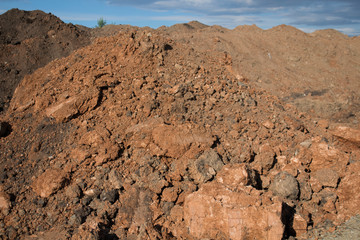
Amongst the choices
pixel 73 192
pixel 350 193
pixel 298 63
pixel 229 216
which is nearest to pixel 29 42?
pixel 73 192

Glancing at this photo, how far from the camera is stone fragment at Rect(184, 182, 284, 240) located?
375 cm

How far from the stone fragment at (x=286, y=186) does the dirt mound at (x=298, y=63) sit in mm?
8213

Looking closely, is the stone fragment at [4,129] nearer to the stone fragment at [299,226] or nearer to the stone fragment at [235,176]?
the stone fragment at [235,176]

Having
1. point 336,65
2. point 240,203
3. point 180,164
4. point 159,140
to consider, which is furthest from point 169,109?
point 336,65

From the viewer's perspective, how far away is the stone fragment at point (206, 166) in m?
4.66

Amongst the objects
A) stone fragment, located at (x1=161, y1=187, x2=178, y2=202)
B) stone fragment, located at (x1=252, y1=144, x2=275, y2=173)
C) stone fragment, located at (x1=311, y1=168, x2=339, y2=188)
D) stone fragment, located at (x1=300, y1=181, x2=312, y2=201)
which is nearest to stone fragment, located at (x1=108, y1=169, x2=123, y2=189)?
stone fragment, located at (x1=161, y1=187, x2=178, y2=202)

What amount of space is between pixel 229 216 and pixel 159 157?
5.65 feet

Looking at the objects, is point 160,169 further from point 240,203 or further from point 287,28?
point 287,28

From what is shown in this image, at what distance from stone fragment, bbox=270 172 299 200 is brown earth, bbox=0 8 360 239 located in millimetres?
24

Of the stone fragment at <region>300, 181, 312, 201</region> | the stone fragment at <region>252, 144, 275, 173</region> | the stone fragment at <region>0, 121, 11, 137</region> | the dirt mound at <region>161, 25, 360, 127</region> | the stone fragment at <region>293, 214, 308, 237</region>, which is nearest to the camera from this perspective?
the stone fragment at <region>293, 214, 308, 237</region>

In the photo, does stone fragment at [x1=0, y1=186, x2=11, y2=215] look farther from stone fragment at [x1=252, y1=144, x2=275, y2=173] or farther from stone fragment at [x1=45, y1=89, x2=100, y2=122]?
stone fragment at [x1=252, y1=144, x2=275, y2=173]

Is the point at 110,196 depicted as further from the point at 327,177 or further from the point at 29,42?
the point at 29,42

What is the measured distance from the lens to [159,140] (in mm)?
4941

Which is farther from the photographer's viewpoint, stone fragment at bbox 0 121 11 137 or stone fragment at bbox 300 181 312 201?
stone fragment at bbox 0 121 11 137
